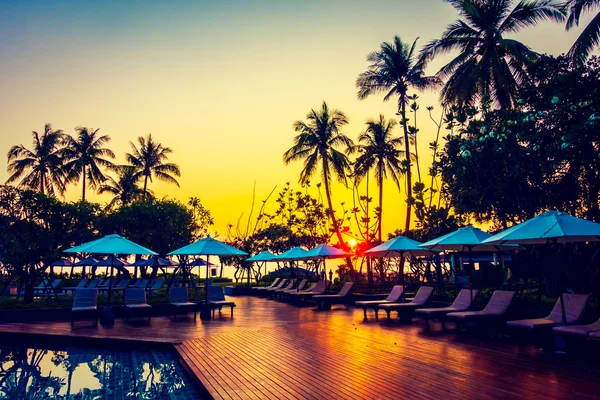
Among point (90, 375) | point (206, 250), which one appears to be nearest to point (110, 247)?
point (206, 250)

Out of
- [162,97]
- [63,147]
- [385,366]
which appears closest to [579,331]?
[385,366]

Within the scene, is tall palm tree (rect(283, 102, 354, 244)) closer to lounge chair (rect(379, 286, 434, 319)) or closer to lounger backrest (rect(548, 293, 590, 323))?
lounge chair (rect(379, 286, 434, 319))

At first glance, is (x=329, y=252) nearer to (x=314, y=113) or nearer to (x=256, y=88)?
(x=256, y=88)

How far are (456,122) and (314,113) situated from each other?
559 inches

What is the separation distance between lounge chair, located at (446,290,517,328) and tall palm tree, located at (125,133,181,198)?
3649 centimetres

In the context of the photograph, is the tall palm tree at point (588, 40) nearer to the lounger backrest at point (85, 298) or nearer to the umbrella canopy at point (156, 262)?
the lounger backrest at point (85, 298)

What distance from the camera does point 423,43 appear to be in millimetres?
20922

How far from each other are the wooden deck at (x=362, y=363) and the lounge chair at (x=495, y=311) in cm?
45

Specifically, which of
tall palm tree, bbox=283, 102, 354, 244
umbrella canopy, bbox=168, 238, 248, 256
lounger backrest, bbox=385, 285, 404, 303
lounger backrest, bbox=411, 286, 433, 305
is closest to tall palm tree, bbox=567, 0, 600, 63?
lounger backrest, bbox=411, 286, 433, 305

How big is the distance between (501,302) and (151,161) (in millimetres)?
37344

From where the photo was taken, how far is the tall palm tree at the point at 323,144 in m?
31.0

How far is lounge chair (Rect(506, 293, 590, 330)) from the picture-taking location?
7.67m

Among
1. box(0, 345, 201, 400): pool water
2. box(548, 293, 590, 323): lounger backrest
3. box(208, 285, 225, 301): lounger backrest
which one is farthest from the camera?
box(208, 285, 225, 301): lounger backrest

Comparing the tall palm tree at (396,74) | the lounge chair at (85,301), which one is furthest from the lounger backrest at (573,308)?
the tall palm tree at (396,74)
